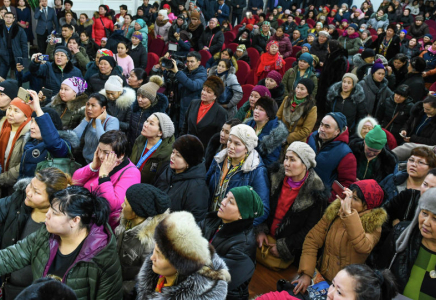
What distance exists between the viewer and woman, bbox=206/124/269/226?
9.46 ft

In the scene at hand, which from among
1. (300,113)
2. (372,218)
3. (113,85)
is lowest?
(372,218)

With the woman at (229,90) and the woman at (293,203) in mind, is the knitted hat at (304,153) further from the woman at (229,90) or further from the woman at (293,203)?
the woman at (229,90)

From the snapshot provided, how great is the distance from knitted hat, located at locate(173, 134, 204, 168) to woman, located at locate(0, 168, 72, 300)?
2.70 ft

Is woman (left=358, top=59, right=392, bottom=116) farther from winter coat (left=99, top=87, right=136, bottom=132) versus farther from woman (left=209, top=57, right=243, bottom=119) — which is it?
winter coat (left=99, top=87, right=136, bottom=132)

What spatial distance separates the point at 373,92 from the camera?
507 centimetres

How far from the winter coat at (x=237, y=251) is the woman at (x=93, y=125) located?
1630 mm

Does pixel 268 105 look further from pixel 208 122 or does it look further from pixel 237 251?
pixel 237 251

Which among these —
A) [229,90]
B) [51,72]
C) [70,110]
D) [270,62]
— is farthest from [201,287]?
[270,62]

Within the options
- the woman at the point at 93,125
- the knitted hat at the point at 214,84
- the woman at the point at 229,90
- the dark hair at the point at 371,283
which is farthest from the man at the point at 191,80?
the dark hair at the point at 371,283

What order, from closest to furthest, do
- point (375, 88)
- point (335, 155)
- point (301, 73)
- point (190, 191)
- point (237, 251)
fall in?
1. point (237, 251)
2. point (190, 191)
3. point (335, 155)
4. point (375, 88)
5. point (301, 73)

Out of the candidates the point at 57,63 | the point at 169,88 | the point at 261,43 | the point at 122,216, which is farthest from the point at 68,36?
the point at 122,216

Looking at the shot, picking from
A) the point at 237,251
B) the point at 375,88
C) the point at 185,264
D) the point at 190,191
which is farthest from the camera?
the point at 375,88

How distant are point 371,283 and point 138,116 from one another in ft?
9.43

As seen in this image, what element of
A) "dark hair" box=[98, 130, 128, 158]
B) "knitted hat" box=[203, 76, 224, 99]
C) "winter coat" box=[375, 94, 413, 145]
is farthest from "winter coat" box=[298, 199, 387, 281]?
"winter coat" box=[375, 94, 413, 145]
